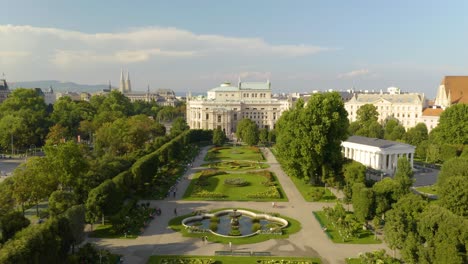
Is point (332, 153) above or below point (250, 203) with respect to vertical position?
above

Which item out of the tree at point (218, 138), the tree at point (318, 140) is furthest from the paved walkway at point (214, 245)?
the tree at point (218, 138)

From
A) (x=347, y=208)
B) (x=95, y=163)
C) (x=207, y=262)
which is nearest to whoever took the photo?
(x=207, y=262)

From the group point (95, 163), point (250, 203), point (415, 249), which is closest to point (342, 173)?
point (250, 203)

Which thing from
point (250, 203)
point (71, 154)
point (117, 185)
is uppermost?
point (71, 154)

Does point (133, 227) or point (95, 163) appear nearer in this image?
point (133, 227)

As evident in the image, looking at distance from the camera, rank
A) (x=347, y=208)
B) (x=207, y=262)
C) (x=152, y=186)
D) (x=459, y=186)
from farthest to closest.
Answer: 1. (x=152, y=186)
2. (x=347, y=208)
3. (x=459, y=186)
4. (x=207, y=262)

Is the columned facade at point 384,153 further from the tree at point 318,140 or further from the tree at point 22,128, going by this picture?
the tree at point 22,128

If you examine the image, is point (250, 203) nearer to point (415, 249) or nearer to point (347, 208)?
point (347, 208)
